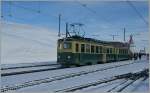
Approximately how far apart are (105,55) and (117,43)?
3.23 m

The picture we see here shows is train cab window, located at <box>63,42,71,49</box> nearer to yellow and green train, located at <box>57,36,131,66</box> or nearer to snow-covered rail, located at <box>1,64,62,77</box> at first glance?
yellow and green train, located at <box>57,36,131,66</box>

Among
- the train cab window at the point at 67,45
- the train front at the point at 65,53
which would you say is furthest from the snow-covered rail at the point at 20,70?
the train cab window at the point at 67,45

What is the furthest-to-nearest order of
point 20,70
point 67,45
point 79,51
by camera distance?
point 67,45 → point 79,51 → point 20,70

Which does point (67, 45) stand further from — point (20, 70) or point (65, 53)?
point (20, 70)

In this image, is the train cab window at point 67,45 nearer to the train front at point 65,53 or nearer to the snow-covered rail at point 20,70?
the train front at point 65,53

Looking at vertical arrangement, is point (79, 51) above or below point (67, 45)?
below

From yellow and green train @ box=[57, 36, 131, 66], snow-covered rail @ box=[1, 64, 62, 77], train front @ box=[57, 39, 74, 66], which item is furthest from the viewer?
train front @ box=[57, 39, 74, 66]

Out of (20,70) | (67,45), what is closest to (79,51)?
(67,45)

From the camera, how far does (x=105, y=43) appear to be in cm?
2027

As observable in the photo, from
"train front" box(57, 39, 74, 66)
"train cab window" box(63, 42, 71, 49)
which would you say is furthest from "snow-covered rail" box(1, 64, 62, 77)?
"train cab window" box(63, 42, 71, 49)

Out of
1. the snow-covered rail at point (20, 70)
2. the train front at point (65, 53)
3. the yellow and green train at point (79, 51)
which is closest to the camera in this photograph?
the snow-covered rail at point (20, 70)

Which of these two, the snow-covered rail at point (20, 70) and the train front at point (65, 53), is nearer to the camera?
the snow-covered rail at point (20, 70)

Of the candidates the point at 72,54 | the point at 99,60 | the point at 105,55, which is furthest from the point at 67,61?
the point at 105,55

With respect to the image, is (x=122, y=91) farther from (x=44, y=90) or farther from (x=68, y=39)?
(x=68, y=39)
